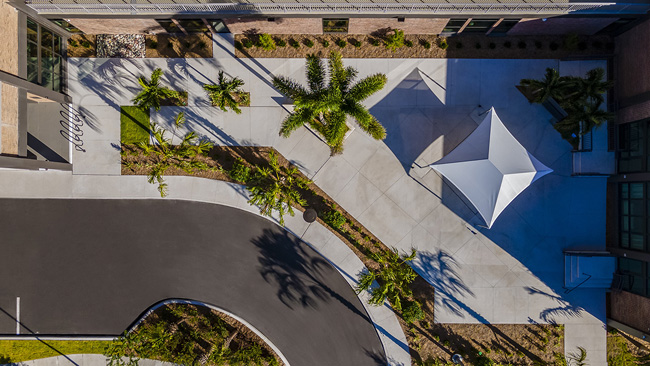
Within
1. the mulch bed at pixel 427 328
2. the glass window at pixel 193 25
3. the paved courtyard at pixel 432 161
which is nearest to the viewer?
the glass window at pixel 193 25

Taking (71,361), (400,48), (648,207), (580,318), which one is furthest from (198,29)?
(580,318)

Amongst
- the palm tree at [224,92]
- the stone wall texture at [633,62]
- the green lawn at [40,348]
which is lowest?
the green lawn at [40,348]

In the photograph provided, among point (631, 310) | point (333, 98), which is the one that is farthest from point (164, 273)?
point (631, 310)

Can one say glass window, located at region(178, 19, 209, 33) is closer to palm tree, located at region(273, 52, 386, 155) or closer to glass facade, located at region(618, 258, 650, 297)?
palm tree, located at region(273, 52, 386, 155)

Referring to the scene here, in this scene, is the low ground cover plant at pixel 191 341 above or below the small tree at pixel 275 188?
below

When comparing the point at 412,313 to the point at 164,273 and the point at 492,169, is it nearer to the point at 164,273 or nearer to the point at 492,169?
the point at 492,169

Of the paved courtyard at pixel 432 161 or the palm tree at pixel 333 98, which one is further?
the paved courtyard at pixel 432 161

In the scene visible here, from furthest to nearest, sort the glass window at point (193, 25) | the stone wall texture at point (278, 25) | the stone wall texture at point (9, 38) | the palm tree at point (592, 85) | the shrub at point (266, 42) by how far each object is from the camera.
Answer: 1. the shrub at point (266, 42)
2. the glass window at point (193, 25)
3. the stone wall texture at point (278, 25)
4. the palm tree at point (592, 85)
5. the stone wall texture at point (9, 38)

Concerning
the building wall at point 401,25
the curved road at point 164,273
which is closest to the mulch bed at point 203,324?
the curved road at point 164,273

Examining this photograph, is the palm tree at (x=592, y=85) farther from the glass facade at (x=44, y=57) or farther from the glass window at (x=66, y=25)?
the glass facade at (x=44, y=57)
